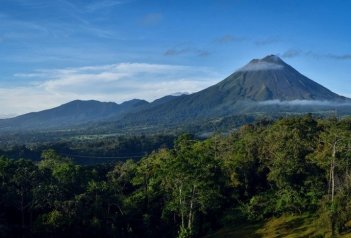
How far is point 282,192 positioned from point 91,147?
8169cm

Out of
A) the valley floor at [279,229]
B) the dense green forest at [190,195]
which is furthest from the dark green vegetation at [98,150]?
the valley floor at [279,229]

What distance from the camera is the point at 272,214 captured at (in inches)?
1431

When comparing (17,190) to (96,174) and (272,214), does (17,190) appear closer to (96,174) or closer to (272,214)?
(96,174)

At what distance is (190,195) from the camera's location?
115ft

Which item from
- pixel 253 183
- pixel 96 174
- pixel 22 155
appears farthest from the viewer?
pixel 22 155

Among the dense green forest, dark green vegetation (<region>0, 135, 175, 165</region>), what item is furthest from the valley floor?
Result: dark green vegetation (<region>0, 135, 175, 165</region>)

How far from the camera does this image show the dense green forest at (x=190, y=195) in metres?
32.5

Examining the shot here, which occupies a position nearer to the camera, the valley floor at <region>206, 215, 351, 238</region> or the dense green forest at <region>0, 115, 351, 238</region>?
the valley floor at <region>206, 215, 351, 238</region>

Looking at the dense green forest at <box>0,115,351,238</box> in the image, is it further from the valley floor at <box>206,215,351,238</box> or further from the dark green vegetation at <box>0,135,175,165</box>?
the dark green vegetation at <box>0,135,175,165</box>

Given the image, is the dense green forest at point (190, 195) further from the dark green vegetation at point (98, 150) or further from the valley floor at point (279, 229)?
the dark green vegetation at point (98, 150)

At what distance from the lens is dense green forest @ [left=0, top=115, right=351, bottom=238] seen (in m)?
32.5

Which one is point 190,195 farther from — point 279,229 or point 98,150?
point 98,150

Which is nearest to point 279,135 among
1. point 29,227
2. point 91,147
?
point 29,227

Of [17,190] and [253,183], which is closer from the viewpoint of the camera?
[17,190]
